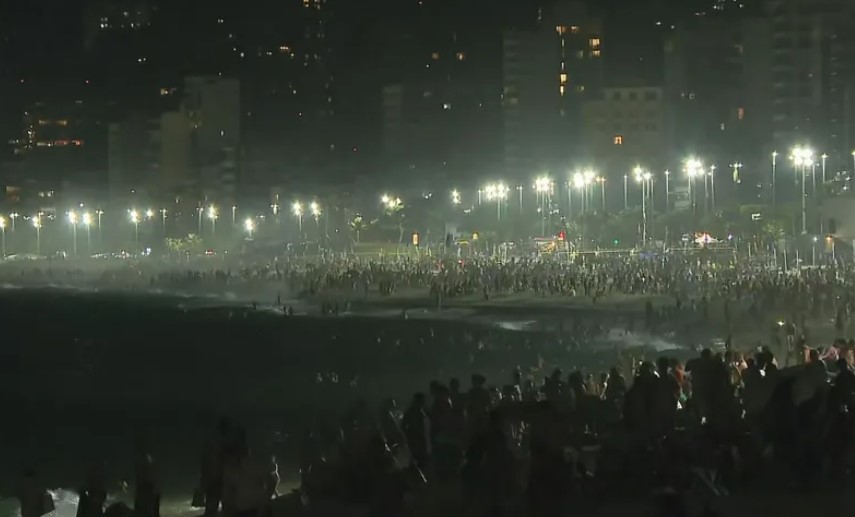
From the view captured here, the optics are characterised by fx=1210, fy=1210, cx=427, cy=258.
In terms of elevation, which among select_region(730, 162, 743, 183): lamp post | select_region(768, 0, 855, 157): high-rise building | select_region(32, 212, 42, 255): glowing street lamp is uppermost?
select_region(768, 0, 855, 157): high-rise building

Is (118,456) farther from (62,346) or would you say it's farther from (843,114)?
(843,114)

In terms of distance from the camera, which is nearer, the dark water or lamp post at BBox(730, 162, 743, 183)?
the dark water

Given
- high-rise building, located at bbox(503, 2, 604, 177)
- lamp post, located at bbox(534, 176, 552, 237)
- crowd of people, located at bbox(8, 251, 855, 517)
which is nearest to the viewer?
crowd of people, located at bbox(8, 251, 855, 517)

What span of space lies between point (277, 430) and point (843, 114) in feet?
288

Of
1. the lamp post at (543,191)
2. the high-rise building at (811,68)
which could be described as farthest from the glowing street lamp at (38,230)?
the high-rise building at (811,68)

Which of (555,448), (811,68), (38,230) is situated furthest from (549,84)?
(555,448)

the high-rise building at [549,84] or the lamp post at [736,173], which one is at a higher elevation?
the high-rise building at [549,84]

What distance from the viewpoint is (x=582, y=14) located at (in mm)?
135625

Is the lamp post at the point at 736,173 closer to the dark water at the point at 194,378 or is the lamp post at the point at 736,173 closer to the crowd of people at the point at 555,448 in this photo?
the dark water at the point at 194,378

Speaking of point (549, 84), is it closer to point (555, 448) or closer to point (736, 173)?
point (736, 173)

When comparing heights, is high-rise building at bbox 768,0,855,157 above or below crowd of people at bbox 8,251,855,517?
above

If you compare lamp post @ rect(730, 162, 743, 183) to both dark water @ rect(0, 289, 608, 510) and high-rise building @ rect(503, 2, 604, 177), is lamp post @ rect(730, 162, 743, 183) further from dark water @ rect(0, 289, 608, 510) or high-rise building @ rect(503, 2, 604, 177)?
dark water @ rect(0, 289, 608, 510)

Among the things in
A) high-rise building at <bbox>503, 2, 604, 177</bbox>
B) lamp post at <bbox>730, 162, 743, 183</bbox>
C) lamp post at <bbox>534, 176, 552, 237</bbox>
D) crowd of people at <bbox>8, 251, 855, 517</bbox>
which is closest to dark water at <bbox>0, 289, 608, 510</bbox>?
crowd of people at <bbox>8, 251, 855, 517</bbox>

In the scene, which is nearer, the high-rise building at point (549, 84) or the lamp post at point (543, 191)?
the lamp post at point (543, 191)
